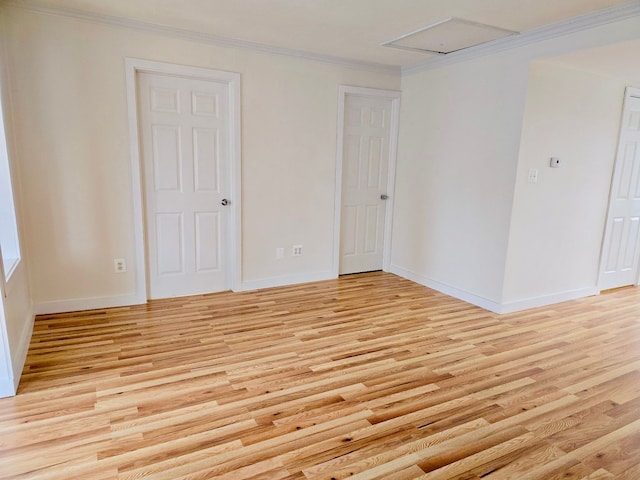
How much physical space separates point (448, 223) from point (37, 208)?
151 inches

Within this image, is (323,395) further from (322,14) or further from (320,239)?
(322,14)

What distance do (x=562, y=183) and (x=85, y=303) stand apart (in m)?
4.58

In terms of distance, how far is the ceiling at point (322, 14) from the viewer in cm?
281

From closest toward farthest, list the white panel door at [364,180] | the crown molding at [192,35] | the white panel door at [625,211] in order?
the crown molding at [192,35] < the white panel door at [625,211] < the white panel door at [364,180]

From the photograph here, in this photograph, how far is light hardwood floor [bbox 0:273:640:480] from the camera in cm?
188

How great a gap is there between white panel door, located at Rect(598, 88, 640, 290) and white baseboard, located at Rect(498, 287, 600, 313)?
23cm

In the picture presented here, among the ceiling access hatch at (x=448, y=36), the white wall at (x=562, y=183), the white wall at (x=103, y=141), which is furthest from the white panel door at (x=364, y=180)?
the white wall at (x=562, y=183)

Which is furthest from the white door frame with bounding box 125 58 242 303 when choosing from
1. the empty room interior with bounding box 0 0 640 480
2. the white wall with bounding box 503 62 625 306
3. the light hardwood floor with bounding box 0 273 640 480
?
the white wall with bounding box 503 62 625 306

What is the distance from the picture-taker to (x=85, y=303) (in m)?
3.57

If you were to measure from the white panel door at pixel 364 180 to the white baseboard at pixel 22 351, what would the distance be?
3.13 metres

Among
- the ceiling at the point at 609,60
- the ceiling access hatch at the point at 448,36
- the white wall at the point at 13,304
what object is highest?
the ceiling access hatch at the point at 448,36

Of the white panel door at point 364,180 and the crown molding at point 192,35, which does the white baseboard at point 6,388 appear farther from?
the white panel door at point 364,180

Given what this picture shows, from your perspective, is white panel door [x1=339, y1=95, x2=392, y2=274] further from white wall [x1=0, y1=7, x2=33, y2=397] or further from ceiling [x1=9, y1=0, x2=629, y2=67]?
white wall [x1=0, y1=7, x2=33, y2=397]

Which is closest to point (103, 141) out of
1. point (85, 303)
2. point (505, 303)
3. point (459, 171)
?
point (85, 303)
